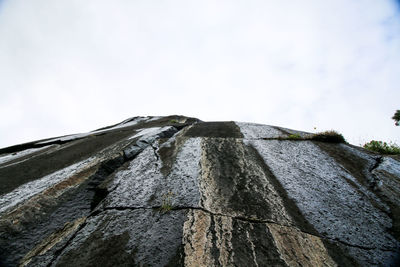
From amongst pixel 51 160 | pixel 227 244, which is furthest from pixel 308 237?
pixel 51 160

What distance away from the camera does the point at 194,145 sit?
4973mm

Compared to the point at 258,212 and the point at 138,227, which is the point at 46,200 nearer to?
the point at 138,227

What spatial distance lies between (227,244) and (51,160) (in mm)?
5102

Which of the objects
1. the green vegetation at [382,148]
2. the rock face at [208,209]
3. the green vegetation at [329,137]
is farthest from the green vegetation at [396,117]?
the rock face at [208,209]

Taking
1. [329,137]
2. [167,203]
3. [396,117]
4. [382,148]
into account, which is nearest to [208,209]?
[167,203]

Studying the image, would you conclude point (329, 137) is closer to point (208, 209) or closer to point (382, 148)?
point (382, 148)

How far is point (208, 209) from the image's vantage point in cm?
276

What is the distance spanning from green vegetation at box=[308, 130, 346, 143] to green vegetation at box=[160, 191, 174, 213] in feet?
13.3

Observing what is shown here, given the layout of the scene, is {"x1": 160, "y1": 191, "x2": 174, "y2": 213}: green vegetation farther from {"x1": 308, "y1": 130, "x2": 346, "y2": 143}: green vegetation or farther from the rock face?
{"x1": 308, "y1": 130, "x2": 346, "y2": 143}: green vegetation

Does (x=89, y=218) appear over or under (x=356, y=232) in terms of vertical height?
over

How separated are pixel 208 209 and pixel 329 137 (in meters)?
4.13

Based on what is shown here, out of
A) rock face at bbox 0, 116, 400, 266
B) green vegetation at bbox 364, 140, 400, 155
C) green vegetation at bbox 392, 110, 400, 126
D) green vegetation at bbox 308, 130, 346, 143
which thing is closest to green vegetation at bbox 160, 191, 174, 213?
rock face at bbox 0, 116, 400, 266

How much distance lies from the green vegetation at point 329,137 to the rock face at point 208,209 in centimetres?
48

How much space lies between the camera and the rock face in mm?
2232
